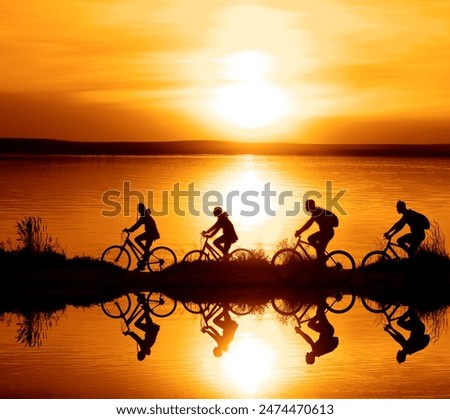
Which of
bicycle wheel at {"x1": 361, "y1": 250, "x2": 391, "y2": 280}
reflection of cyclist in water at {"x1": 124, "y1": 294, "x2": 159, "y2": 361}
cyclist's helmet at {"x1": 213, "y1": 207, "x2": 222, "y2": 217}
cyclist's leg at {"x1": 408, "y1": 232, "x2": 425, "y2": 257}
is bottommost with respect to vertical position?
reflection of cyclist in water at {"x1": 124, "y1": 294, "x2": 159, "y2": 361}

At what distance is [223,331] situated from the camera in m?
19.2

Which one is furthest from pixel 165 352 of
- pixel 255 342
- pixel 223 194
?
pixel 223 194

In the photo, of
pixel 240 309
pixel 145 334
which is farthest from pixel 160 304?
pixel 145 334

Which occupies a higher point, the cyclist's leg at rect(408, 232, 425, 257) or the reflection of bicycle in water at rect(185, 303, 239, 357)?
the cyclist's leg at rect(408, 232, 425, 257)

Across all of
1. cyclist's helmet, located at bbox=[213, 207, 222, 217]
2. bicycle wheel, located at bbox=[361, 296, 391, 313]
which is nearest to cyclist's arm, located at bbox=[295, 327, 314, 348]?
bicycle wheel, located at bbox=[361, 296, 391, 313]

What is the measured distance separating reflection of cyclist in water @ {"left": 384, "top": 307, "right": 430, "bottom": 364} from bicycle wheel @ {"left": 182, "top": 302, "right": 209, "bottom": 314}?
3.71 meters

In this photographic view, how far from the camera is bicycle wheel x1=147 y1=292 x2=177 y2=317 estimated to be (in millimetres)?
20672

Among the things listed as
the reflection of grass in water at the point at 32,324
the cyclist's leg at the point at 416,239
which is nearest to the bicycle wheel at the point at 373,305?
the cyclist's leg at the point at 416,239

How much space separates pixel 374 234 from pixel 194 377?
2654 centimetres

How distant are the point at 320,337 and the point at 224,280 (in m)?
4.67

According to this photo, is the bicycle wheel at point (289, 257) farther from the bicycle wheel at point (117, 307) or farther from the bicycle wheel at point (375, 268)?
the bicycle wheel at point (117, 307)

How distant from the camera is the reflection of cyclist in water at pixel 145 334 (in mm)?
17734

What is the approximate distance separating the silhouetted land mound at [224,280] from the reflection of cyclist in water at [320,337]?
2.01m

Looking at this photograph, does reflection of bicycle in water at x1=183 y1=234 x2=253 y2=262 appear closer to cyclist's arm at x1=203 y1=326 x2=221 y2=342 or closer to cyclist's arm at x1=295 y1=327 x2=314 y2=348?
cyclist's arm at x1=203 y1=326 x2=221 y2=342
